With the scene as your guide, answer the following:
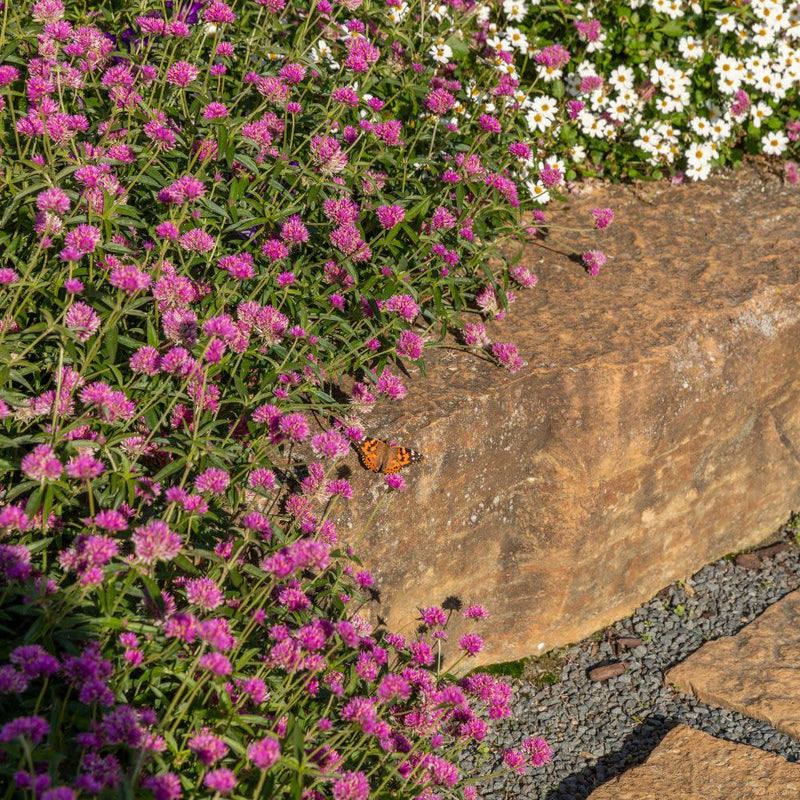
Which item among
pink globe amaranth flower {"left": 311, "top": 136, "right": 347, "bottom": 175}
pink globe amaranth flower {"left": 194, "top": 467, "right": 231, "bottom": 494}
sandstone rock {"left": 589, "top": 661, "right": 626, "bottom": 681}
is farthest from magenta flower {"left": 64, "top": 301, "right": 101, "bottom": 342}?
sandstone rock {"left": 589, "top": 661, "right": 626, "bottom": 681}

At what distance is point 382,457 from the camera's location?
10.8 feet

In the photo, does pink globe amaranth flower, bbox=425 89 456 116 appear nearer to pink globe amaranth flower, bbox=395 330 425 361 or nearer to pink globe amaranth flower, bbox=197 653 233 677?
pink globe amaranth flower, bbox=395 330 425 361

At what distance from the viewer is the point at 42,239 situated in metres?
2.69

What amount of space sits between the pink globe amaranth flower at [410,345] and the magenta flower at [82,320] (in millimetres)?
1041

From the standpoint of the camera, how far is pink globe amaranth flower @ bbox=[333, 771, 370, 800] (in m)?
2.30

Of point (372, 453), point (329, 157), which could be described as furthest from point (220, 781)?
point (329, 157)

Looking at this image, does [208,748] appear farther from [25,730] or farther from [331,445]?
[331,445]

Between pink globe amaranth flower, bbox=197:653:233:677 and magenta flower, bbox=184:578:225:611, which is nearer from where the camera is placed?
pink globe amaranth flower, bbox=197:653:233:677

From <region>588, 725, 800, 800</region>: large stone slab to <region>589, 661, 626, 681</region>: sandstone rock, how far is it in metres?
0.48

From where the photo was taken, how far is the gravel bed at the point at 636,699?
3354 millimetres

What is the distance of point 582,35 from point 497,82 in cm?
53

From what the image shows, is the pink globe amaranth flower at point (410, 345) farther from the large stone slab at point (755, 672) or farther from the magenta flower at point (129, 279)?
the large stone slab at point (755, 672)

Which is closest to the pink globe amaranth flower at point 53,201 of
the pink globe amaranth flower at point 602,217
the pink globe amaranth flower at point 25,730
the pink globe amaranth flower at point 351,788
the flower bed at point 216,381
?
the flower bed at point 216,381

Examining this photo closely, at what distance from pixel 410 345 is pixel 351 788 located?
1479mm
